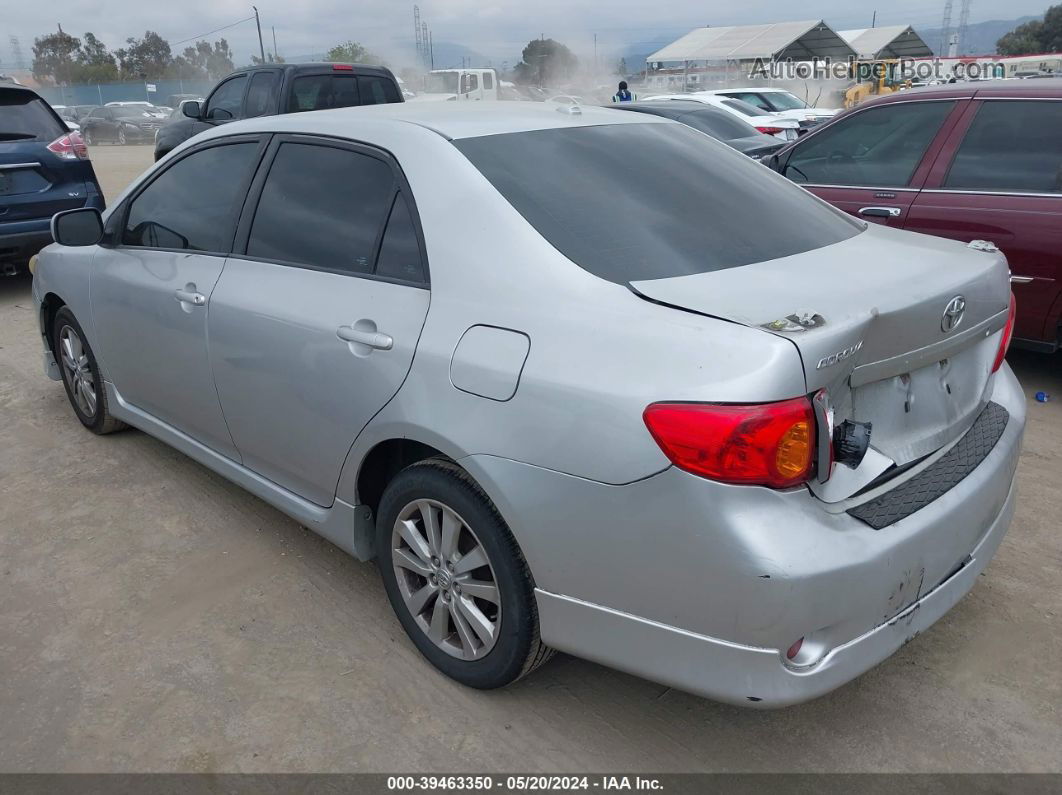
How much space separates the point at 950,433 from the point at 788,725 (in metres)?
0.93

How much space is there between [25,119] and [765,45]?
3919 centimetres

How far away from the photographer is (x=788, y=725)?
2.49 meters

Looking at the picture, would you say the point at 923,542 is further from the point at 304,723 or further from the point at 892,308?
the point at 304,723

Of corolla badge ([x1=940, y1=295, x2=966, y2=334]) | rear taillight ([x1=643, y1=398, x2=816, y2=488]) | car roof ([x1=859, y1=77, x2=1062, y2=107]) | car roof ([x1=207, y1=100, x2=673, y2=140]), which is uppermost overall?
car roof ([x1=207, y1=100, x2=673, y2=140])

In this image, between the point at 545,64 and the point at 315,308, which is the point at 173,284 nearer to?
the point at 315,308

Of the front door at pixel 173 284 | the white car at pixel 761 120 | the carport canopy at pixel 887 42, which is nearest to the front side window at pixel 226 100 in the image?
the white car at pixel 761 120

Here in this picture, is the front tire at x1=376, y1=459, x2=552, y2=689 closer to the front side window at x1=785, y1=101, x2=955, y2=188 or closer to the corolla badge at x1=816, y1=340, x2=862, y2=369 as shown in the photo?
the corolla badge at x1=816, y1=340, x2=862, y2=369

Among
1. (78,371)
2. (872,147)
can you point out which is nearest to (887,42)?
(872,147)

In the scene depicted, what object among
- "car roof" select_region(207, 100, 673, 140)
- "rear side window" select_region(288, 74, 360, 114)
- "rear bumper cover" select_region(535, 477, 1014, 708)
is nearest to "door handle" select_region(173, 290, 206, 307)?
"car roof" select_region(207, 100, 673, 140)

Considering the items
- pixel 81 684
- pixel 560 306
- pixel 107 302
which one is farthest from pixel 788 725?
pixel 107 302

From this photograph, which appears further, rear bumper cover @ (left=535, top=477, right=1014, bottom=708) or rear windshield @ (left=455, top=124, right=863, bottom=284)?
rear windshield @ (left=455, top=124, right=863, bottom=284)

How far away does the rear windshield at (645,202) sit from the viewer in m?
2.41

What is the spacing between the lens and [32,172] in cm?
746

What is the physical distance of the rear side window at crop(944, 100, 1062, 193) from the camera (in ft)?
15.0
